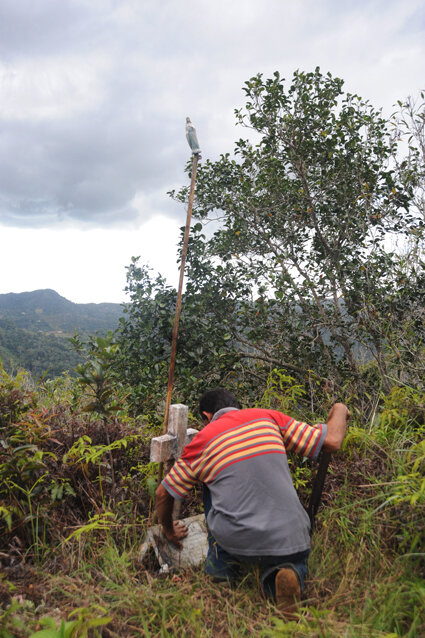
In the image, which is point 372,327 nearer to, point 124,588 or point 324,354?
point 324,354

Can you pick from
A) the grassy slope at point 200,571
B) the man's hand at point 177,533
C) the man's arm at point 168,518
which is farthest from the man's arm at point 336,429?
the man's hand at point 177,533

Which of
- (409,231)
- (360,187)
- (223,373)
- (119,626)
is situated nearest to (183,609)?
(119,626)

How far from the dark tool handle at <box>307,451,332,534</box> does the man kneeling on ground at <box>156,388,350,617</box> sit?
11 cm

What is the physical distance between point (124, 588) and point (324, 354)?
4.11m

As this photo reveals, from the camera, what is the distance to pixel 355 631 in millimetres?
1707

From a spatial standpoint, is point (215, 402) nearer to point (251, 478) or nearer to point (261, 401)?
point (251, 478)

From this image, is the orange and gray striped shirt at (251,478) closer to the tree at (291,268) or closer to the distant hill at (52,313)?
the tree at (291,268)

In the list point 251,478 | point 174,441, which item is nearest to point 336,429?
point 251,478

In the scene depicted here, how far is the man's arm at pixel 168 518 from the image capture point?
2463 millimetres

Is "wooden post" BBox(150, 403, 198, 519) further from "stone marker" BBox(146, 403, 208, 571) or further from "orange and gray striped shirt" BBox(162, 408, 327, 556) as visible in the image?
"orange and gray striped shirt" BBox(162, 408, 327, 556)

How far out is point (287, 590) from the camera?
204 centimetres

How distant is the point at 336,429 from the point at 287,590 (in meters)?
0.93

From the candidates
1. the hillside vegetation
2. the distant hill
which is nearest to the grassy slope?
the hillside vegetation

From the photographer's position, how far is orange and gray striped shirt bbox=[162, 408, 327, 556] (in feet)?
7.06
